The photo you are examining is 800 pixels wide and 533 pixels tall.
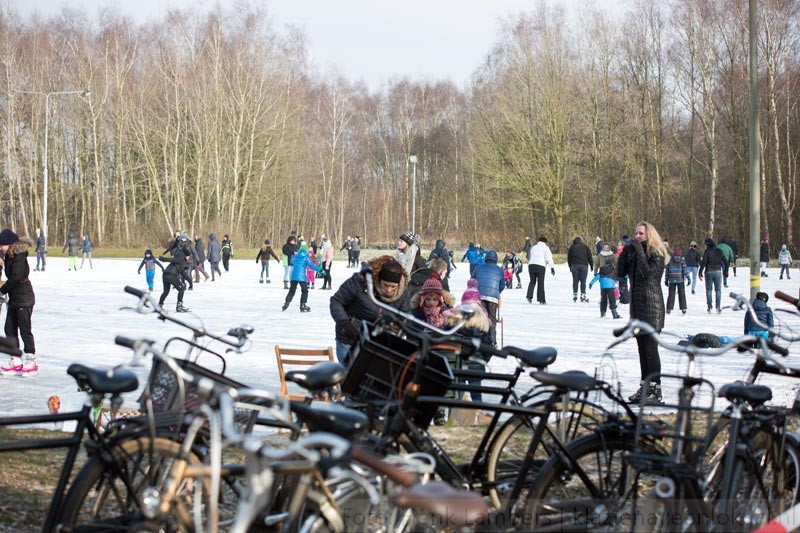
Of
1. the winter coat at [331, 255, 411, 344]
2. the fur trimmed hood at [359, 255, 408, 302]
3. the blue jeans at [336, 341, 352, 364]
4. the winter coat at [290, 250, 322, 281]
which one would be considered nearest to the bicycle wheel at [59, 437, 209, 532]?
the fur trimmed hood at [359, 255, 408, 302]

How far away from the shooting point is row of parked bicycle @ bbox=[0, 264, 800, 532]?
2787 millimetres

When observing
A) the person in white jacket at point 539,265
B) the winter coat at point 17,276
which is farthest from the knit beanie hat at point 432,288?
the person in white jacket at point 539,265

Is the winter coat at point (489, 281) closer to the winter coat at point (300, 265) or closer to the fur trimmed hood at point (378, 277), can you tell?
the fur trimmed hood at point (378, 277)

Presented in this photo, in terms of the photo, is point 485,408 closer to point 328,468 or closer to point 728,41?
point 328,468

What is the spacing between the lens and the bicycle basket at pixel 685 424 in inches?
141

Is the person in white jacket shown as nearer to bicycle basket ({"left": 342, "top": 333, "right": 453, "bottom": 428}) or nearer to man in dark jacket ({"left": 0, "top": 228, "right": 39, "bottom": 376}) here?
man in dark jacket ({"left": 0, "top": 228, "right": 39, "bottom": 376})

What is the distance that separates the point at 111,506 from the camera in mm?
3455

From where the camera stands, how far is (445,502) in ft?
7.93

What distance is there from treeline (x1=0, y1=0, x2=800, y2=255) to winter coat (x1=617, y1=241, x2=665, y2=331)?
39248mm

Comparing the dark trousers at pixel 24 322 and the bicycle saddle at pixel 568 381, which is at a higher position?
the bicycle saddle at pixel 568 381

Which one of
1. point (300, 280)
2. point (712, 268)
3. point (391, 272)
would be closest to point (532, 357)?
point (391, 272)

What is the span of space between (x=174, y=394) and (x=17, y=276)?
8.08m

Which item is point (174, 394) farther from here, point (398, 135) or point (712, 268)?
point (398, 135)

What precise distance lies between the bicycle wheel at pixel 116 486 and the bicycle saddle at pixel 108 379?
0.66 feet
